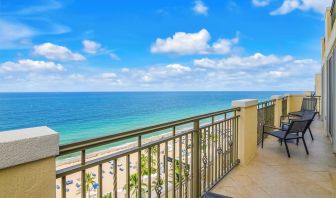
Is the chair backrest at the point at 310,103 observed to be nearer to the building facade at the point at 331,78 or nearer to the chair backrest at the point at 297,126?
the building facade at the point at 331,78

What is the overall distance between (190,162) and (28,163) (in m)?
1.99

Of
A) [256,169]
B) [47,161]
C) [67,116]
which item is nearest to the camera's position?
[47,161]

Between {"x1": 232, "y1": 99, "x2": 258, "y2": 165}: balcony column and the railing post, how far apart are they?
1.47 m

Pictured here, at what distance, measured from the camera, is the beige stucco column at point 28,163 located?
1.04 meters

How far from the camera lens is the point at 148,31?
169 feet

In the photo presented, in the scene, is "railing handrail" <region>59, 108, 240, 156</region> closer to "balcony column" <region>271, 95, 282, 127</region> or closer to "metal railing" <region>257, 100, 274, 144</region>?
"metal railing" <region>257, 100, 274, 144</region>

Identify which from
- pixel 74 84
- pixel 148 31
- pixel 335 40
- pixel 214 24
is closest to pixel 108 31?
pixel 148 31

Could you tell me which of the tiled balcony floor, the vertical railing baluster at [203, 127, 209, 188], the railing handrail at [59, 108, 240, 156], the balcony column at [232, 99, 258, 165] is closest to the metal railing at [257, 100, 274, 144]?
the tiled balcony floor

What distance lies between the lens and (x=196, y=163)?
278 cm

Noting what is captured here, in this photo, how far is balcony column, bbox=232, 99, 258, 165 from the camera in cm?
398

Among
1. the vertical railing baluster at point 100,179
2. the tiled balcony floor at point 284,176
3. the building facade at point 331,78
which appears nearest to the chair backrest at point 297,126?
the tiled balcony floor at point 284,176

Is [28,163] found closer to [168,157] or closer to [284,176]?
[168,157]

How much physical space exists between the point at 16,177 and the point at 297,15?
101 ft

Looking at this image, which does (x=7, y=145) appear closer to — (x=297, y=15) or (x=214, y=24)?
(x=297, y=15)
